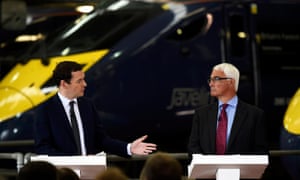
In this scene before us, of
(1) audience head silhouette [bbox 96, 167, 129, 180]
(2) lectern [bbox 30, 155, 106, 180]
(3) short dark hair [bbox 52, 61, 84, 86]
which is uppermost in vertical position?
(3) short dark hair [bbox 52, 61, 84, 86]

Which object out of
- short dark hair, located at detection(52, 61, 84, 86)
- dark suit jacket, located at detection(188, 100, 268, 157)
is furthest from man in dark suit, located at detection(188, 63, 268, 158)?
short dark hair, located at detection(52, 61, 84, 86)

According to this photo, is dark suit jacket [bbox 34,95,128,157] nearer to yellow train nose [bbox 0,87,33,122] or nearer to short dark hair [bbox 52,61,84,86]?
short dark hair [bbox 52,61,84,86]

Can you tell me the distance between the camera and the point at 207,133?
10250 mm

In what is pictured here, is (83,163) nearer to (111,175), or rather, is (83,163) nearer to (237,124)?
(237,124)

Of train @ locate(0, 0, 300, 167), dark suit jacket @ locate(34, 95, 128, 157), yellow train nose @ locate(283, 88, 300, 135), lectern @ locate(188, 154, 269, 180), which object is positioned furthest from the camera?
train @ locate(0, 0, 300, 167)

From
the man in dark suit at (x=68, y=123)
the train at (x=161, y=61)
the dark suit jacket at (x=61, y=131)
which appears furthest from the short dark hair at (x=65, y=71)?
the train at (x=161, y=61)

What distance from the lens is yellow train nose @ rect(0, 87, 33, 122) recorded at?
1562cm

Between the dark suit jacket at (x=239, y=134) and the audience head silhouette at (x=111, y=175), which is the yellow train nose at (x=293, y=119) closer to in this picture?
the dark suit jacket at (x=239, y=134)

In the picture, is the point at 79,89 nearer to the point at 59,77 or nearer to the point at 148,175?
the point at 59,77

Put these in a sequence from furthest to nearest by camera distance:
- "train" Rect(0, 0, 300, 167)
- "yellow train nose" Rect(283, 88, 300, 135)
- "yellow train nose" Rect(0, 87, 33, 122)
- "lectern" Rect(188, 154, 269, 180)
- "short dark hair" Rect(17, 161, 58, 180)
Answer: "train" Rect(0, 0, 300, 167) → "yellow train nose" Rect(0, 87, 33, 122) → "yellow train nose" Rect(283, 88, 300, 135) → "lectern" Rect(188, 154, 269, 180) → "short dark hair" Rect(17, 161, 58, 180)

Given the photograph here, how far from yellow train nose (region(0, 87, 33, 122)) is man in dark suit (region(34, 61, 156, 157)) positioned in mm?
5537

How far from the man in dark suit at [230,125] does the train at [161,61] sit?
5.40m

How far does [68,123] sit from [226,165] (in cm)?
156

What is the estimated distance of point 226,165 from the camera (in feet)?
29.9
